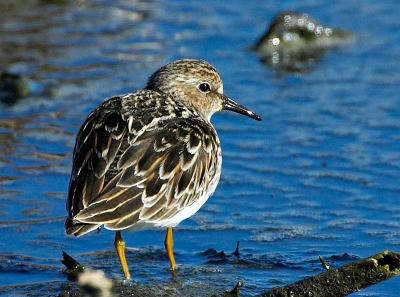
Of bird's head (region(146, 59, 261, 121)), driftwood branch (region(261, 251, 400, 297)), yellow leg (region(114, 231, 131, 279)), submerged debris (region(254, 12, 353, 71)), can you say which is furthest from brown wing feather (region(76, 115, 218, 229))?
submerged debris (region(254, 12, 353, 71))

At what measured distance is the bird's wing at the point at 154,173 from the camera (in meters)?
6.04

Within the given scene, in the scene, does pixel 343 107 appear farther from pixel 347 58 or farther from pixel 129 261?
pixel 129 261

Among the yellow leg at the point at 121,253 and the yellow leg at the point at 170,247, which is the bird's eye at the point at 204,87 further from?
the yellow leg at the point at 121,253

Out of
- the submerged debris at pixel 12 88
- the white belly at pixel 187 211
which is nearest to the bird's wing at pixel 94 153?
the white belly at pixel 187 211

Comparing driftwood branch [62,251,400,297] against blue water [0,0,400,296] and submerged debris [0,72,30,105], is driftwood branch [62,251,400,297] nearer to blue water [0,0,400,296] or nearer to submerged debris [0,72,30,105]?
blue water [0,0,400,296]

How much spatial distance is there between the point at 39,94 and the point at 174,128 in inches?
146

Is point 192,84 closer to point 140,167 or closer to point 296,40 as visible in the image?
point 140,167

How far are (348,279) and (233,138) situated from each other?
3.70 metres

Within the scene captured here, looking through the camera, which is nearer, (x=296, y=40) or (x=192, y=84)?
(x=192, y=84)

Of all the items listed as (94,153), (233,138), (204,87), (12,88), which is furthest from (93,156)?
(12,88)

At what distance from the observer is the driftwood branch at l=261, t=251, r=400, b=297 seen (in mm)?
5621

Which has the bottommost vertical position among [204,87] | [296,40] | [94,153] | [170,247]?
[170,247]

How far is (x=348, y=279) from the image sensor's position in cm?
568

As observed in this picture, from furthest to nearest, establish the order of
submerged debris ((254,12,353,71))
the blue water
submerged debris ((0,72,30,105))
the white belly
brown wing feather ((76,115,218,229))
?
submerged debris ((254,12,353,71)) < submerged debris ((0,72,30,105)) < the blue water < the white belly < brown wing feather ((76,115,218,229))
